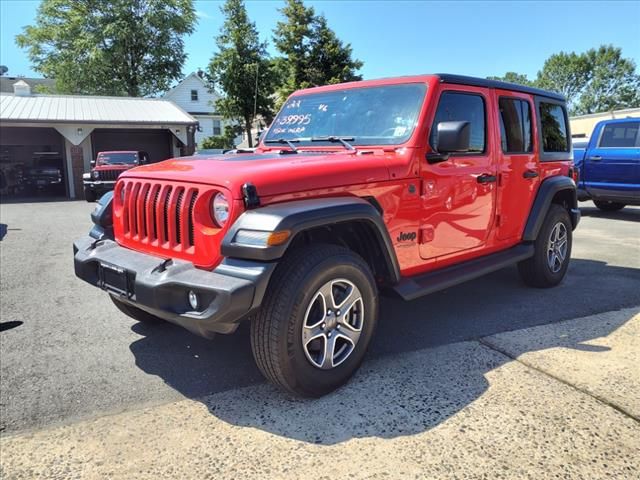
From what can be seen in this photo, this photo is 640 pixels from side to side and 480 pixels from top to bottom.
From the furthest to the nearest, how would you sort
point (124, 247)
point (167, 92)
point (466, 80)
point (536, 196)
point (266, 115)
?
point (167, 92), point (266, 115), point (536, 196), point (466, 80), point (124, 247)

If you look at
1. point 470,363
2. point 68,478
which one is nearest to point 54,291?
point 68,478

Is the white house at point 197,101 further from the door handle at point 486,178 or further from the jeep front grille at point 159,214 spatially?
the jeep front grille at point 159,214

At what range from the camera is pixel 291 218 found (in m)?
2.56

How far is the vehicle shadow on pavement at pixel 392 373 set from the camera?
269 cm

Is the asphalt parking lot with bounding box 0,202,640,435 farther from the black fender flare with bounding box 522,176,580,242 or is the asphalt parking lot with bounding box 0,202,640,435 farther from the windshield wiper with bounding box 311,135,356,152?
the windshield wiper with bounding box 311,135,356,152

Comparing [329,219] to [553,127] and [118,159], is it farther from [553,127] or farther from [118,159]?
[118,159]

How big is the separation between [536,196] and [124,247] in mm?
3743

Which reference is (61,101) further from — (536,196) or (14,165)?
A: (536,196)

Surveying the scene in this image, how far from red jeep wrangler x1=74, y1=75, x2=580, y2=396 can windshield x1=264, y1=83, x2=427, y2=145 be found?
1 centimetres

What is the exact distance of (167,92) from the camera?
128ft

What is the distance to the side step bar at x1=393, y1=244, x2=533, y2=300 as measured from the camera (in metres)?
3.39

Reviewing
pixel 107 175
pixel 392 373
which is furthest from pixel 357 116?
pixel 107 175

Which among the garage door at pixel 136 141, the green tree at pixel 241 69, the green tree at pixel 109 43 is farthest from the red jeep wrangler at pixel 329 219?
the green tree at pixel 109 43

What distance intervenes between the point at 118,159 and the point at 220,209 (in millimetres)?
16114
